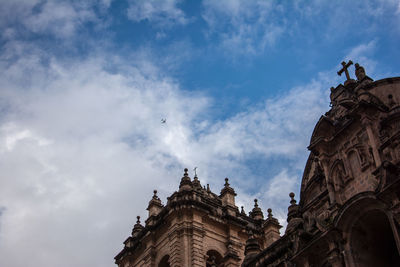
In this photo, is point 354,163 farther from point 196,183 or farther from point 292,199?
point 196,183

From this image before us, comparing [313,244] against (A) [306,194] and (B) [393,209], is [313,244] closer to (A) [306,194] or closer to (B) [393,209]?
(B) [393,209]

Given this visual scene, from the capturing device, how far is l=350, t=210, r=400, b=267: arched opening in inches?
709

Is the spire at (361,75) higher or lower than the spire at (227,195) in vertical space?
lower

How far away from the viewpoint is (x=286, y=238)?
838 inches

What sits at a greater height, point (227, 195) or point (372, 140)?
point (227, 195)

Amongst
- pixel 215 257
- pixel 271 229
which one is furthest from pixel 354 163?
pixel 271 229

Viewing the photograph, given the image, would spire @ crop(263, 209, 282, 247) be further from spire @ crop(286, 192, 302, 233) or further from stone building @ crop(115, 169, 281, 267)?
spire @ crop(286, 192, 302, 233)

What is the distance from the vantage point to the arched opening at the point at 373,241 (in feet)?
59.1

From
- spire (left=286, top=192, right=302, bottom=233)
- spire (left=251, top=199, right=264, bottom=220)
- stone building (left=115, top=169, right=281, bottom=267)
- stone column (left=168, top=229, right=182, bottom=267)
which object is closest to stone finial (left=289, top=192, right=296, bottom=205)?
spire (left=286, top=192, right=302, bottom=233)

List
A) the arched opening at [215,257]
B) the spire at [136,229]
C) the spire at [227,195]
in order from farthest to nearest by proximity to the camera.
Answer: the spire at [136,229], the spire at [227,195], the arched opening at [215,257]

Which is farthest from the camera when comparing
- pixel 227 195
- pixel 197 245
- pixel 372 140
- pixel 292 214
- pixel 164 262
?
pixel 227 195

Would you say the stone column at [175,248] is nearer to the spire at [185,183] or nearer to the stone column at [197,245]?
the stone column at [197,245]

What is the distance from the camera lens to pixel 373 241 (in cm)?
1847

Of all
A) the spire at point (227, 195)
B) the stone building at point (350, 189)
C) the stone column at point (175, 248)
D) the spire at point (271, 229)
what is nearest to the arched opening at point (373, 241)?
the stone building at point (350, 189)
